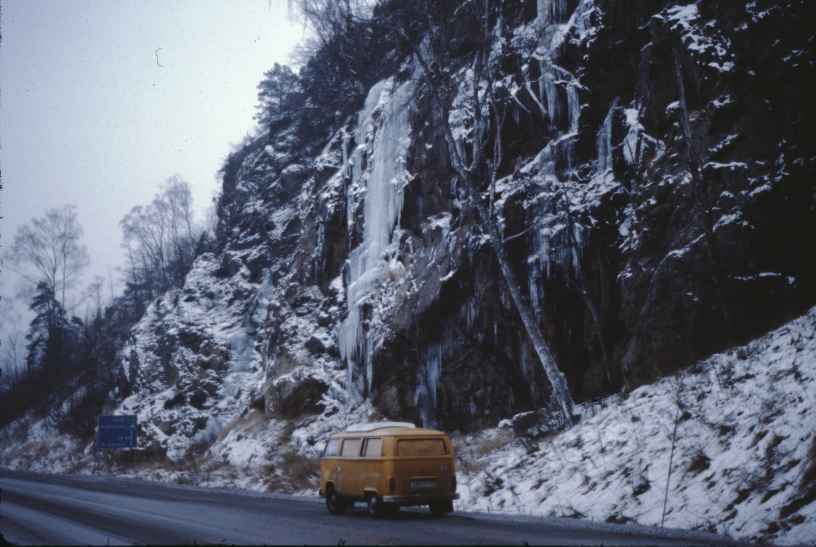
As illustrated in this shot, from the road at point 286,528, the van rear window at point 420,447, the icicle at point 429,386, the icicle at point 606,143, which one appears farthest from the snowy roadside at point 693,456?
the icicle at point 606,143

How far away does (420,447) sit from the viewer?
34.6 ft

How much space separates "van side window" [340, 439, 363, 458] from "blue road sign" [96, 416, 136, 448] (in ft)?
73.7

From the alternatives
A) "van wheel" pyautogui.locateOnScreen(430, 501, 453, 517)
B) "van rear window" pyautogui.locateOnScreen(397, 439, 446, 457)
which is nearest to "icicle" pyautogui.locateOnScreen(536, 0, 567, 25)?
"van rear window" pyautogui.locateOnScreen(397, 439, 446, 457)

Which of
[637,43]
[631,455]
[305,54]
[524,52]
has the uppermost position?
[305,54]

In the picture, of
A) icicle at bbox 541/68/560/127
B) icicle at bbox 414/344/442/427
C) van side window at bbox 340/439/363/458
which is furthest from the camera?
icicle at bbox 414/344/442/427

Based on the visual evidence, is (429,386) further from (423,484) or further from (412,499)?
(412,499)

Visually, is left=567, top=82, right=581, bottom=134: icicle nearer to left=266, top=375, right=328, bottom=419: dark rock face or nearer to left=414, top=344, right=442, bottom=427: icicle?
left=414, top=344, right=442, bottom=427: icicle

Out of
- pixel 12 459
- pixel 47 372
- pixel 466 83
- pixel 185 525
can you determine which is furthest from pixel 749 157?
pixel 47 372

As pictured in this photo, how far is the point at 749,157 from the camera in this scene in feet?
46.9

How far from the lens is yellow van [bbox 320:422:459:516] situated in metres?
10.2

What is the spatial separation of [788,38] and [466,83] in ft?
36.5

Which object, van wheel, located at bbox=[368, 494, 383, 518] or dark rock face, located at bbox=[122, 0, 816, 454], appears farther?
dark rock face, located at bbox=[122, 0, 816, 454]

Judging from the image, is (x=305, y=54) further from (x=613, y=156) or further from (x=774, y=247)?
(x=774, y=247)

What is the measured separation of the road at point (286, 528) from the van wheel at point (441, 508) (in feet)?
0.68
